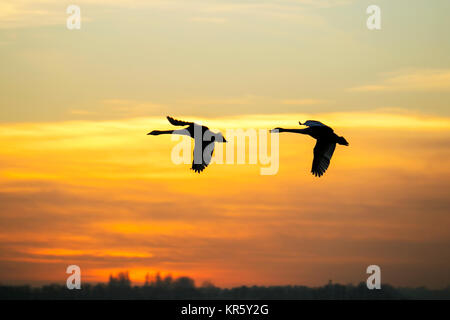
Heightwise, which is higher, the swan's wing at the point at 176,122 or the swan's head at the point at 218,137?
the swan's wing at the point at 176,122

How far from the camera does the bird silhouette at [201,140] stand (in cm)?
5688

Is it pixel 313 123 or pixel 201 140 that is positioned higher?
pixel 313 123

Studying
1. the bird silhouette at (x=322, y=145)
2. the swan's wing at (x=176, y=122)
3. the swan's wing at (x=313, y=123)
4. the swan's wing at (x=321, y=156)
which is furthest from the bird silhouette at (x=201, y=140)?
the swan's wing at (x=321, y=156)

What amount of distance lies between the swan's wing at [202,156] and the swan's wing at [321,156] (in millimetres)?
7599

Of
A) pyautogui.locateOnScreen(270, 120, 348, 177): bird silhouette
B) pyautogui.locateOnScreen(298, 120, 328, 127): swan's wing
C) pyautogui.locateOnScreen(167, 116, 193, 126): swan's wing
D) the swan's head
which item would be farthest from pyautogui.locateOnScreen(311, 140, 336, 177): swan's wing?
pyautogui.locateOnScreen(167, 116, 193, 126): swan's wing

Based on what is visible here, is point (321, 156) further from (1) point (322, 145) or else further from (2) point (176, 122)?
(2) point (176, 122)

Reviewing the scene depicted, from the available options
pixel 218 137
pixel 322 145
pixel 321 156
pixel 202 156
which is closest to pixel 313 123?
pixel 322 145

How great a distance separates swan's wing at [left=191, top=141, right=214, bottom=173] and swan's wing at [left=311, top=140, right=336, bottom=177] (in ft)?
24.9

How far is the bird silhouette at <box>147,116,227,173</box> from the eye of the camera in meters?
56.9

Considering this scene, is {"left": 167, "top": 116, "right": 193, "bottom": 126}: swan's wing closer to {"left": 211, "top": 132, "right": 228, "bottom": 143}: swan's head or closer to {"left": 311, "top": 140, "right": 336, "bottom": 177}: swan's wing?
{"left": 211, "top": 132, "right": 228, "bottom": 143}: swan's head

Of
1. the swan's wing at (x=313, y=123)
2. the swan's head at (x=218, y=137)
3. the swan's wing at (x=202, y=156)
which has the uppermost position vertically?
the swan's wing at (x=313, y=123)

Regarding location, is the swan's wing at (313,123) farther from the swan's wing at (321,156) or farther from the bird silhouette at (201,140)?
the bird silhouette at (201,140)

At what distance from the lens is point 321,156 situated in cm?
6041

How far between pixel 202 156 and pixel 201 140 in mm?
1326
